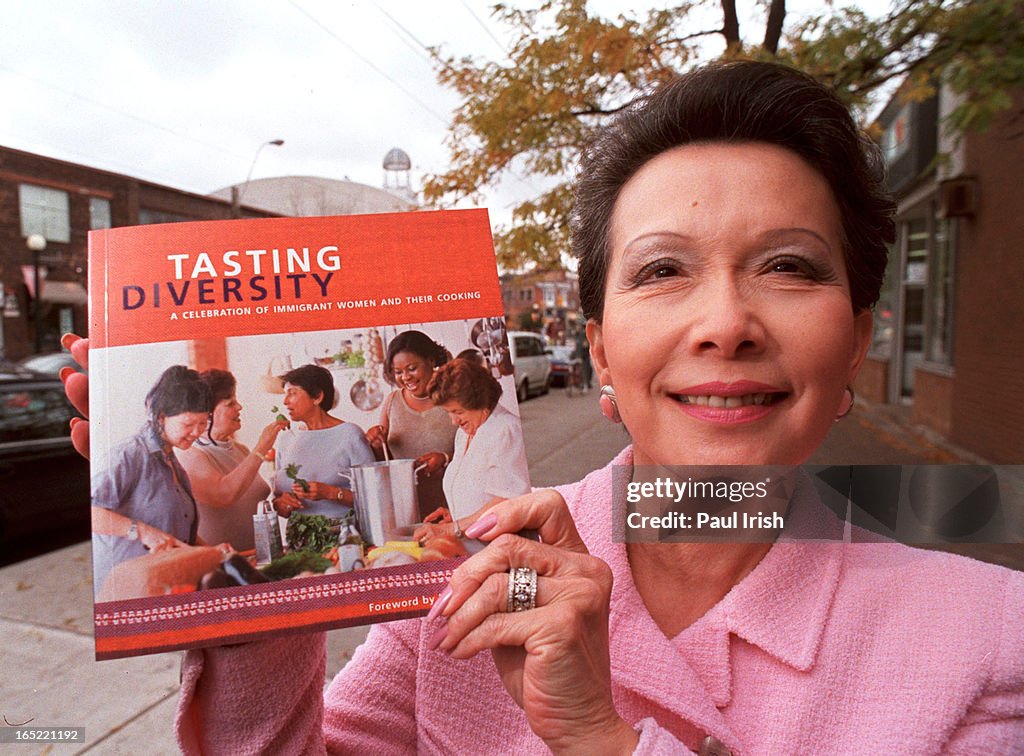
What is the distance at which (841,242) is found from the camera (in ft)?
3.14

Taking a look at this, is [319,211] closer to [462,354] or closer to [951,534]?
[462,354]

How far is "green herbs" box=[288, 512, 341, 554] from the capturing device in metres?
0.85

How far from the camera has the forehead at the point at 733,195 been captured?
0.90 meters

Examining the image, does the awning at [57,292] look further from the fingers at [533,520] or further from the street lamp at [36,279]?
the fingers at [533,520]

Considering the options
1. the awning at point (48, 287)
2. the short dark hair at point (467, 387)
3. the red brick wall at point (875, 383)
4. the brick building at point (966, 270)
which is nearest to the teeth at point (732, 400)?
the short dark hair at point (467, 387)

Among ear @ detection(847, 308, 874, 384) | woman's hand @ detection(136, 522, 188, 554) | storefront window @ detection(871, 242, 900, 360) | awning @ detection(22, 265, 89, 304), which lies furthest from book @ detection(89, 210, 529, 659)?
storefront window @ detection(871, 242, 900, 360)

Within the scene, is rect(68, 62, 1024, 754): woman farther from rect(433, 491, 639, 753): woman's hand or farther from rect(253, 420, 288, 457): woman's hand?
rect(253, 420, 288, 457): woman's hand

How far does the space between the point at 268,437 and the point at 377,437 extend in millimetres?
135

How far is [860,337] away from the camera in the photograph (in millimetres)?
1000

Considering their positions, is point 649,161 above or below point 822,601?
above

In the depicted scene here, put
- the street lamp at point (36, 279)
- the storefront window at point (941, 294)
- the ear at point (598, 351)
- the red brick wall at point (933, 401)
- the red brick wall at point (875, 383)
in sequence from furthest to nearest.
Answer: the red brick wall at point (875, 383) → the street lamp at point (36, 279) → the storefront window at point (941, 294) → the red brick wall at point (933, 401) → the ear at point (598, 351)

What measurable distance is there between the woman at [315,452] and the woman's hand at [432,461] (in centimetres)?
6

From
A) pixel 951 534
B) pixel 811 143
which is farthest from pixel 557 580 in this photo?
pixel 951 534

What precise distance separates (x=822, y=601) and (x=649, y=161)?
0.69 metres
